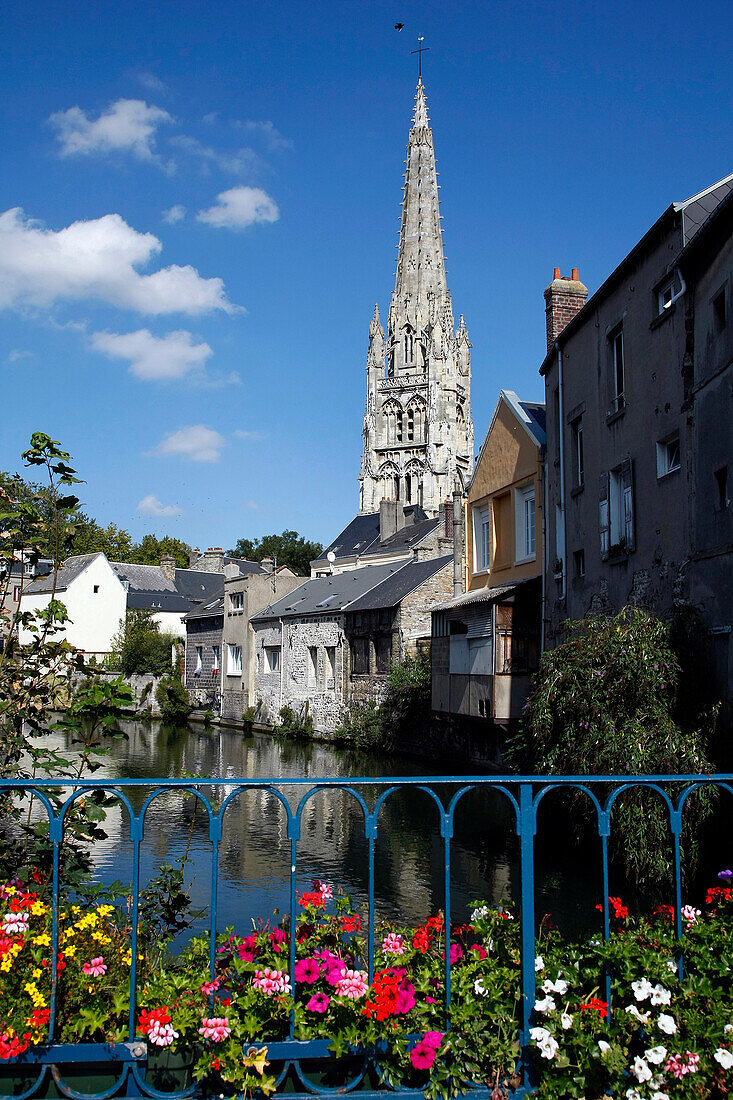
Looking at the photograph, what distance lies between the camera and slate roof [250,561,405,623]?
3669 cm

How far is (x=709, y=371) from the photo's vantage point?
492 inches

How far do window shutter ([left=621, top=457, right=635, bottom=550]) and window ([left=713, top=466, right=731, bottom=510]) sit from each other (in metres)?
2.90

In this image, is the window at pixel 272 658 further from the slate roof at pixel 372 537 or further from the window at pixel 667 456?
the window at pixel 667 456

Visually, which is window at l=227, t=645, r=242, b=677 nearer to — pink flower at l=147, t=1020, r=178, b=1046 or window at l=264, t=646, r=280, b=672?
window at l=264, t=646, r=280, b=672

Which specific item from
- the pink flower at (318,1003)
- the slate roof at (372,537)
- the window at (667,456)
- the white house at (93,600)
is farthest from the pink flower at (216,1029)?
the white house at (93,600)

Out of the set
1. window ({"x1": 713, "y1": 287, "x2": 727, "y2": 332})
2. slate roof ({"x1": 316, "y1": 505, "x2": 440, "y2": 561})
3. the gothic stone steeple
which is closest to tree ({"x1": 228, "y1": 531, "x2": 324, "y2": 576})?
the gothic stone steeple

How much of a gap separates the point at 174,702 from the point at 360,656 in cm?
1661

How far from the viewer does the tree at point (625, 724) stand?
10.9 metres

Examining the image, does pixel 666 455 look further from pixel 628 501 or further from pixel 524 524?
pixel 524 524

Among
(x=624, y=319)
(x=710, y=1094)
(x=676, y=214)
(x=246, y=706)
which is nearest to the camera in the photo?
(x=710, y=1094)

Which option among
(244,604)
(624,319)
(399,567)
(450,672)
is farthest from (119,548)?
(624,319)

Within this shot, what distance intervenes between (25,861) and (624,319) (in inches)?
540

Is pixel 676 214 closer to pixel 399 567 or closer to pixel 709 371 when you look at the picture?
pixel 709 371

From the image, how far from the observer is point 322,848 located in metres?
14.6
